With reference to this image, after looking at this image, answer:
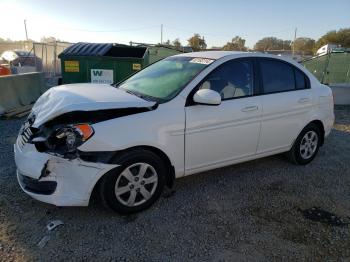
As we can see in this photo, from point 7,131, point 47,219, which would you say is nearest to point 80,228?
point 47,219

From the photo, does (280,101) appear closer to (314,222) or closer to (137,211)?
(314,222)

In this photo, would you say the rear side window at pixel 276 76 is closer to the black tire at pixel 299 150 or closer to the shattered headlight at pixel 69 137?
the black tire at pixel 299 150

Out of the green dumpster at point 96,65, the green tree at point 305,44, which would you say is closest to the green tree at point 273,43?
the green tree at point 305,44

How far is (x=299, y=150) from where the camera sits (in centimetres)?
469

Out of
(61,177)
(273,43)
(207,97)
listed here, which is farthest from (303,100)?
(273,43)

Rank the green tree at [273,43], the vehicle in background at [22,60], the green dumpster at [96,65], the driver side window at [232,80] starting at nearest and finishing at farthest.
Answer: the driver side window at [232,80]
the green dumpster at [96,65]
the vehicle in background at [22,60]
the green tree at [273,43]

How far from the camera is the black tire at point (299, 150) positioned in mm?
4637

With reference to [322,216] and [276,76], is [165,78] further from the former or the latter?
[322,216]

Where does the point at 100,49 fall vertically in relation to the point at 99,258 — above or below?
above

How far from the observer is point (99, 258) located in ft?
8.63

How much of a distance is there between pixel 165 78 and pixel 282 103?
1.60 m

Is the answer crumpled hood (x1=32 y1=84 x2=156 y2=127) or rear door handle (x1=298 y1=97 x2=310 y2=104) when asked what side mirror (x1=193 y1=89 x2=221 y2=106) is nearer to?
crumpled hood (x1=32 y1=84 x2=156 y2=127)

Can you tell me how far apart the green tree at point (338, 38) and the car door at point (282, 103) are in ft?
181

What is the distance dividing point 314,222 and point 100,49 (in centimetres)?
615
